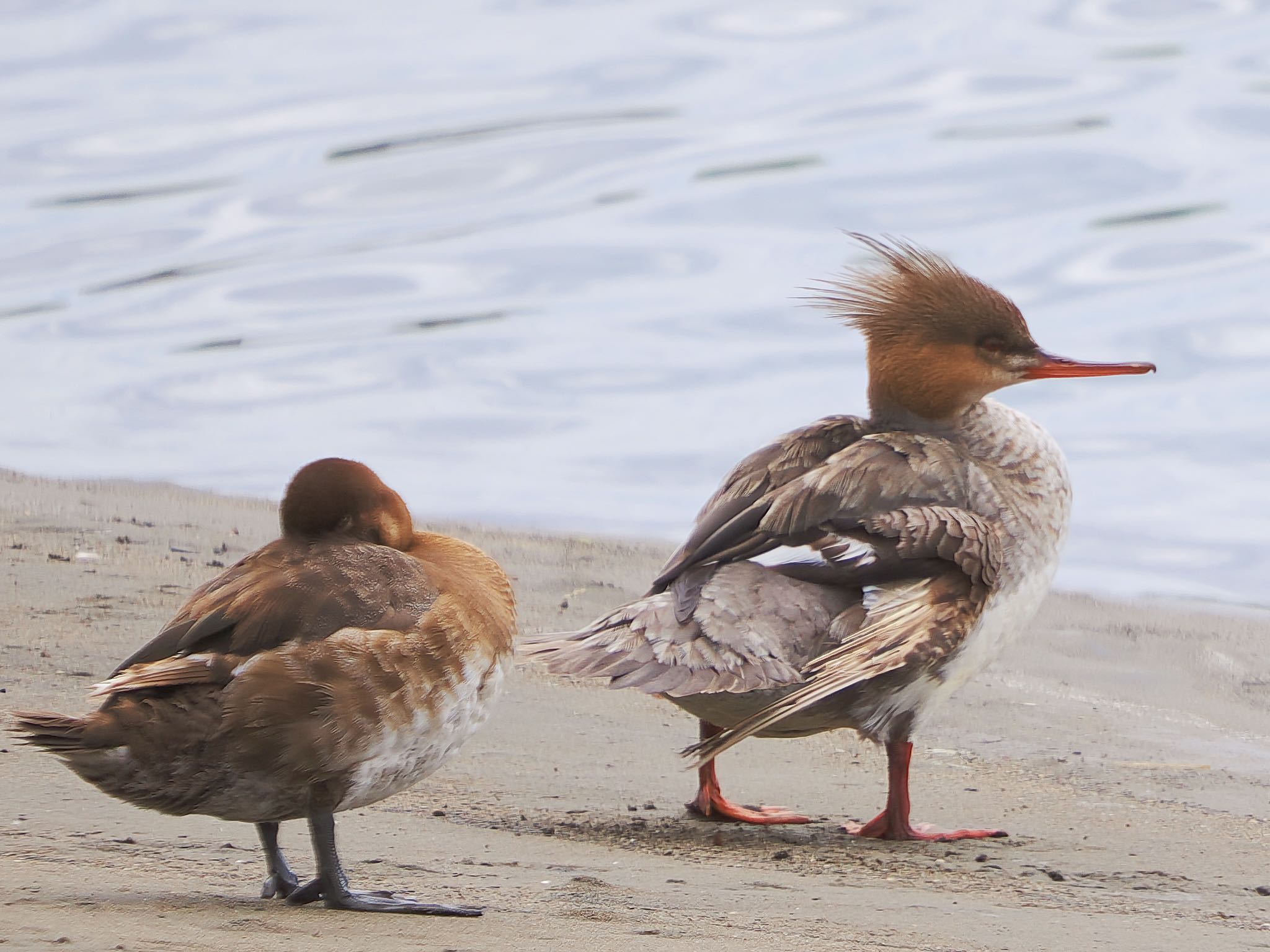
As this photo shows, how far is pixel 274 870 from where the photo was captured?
3.38m

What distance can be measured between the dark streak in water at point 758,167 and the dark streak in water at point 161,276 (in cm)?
428

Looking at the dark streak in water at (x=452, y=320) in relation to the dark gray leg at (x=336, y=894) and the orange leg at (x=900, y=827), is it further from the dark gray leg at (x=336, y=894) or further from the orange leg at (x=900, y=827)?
the dark gray leg at (x=336, y=894)

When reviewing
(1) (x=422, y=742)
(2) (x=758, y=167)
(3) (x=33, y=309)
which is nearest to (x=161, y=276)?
(3) (x=33, y=309)

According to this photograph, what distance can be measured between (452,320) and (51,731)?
929cm

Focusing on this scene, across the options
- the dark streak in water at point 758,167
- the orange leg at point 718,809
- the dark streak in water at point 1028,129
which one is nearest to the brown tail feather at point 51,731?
the orange leg at point 718,809

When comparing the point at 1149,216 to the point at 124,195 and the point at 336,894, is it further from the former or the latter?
the point at 336,894

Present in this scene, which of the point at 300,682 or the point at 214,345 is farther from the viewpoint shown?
the point at 214,345

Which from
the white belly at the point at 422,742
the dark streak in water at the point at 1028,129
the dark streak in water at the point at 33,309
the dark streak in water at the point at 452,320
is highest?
the dark streak in water at the point at 1028,129

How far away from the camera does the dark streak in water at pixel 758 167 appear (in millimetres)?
15645

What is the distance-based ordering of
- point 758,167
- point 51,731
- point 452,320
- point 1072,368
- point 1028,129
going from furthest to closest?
1. point 1028,129
2. point 758,167
3. point 452,320
4. point 1072,368
5. point 51,731

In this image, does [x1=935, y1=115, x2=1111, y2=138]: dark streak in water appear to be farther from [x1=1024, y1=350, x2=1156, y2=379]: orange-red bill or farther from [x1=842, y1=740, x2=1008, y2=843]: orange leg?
[x1=842, y1=740, x2=1008, y2=843]: orange leg

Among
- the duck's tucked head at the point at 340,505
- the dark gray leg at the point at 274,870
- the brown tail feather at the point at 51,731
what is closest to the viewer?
the brown tail feather at the point at 51,731

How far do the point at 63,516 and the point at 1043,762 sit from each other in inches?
146

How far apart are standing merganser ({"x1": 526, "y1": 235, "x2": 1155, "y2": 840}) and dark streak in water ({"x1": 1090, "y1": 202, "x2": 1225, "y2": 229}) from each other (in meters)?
9.80
